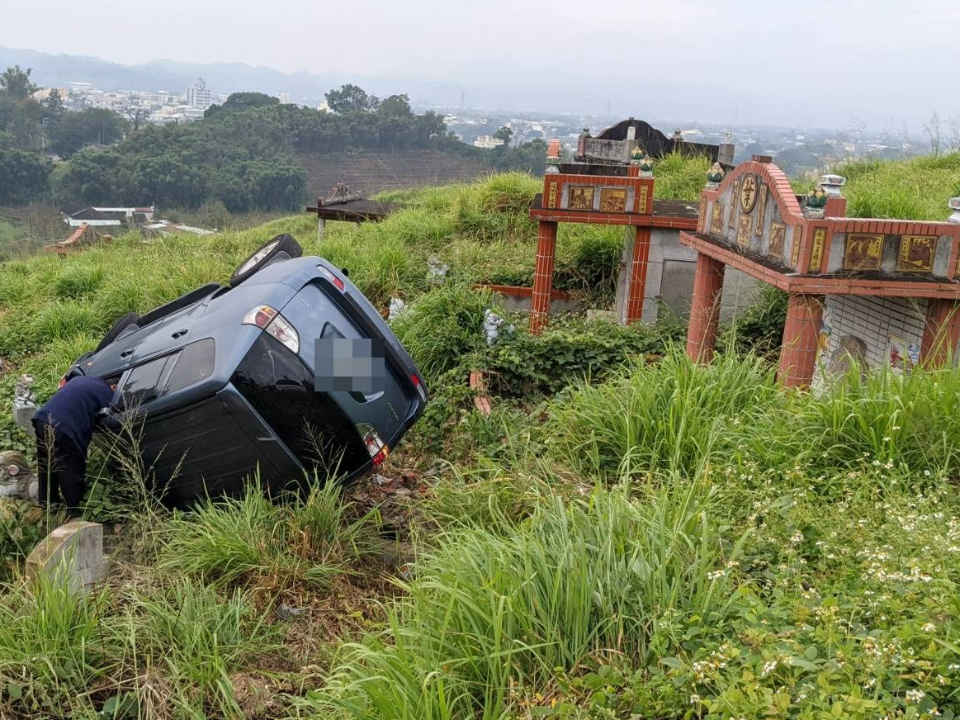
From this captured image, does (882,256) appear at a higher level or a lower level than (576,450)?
higher

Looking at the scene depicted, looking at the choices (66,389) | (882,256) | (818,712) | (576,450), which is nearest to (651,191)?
(882,256)

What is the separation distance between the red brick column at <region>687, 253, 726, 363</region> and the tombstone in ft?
17.5

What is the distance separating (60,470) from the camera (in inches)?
219

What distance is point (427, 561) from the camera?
4.58 metres

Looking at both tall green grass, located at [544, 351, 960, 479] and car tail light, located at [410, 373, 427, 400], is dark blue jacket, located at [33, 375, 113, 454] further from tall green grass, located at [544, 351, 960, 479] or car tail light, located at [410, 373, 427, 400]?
tall green grass, located at [544, 351, 960, 479]

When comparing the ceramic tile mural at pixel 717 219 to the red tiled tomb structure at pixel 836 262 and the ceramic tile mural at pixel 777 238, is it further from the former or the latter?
the ceramic tile mural at pixel 777 238

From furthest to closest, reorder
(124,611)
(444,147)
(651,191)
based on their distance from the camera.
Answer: (444,147) < (651,191) < (124,611)

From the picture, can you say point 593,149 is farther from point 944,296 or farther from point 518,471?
point 518,471

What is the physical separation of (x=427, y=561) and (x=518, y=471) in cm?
103

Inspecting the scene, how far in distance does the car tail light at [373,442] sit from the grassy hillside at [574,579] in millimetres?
435

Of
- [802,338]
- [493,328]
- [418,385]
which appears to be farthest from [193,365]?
[802,338]

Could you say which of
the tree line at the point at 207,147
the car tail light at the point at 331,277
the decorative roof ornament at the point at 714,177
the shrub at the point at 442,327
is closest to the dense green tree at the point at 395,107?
the tree line at the point at 207,147

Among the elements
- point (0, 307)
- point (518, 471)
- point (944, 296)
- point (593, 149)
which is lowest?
point (0, 307)

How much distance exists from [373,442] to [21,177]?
152 feet
